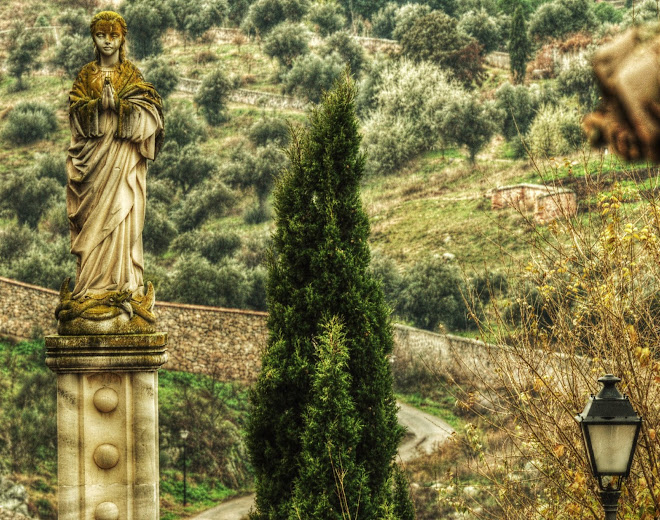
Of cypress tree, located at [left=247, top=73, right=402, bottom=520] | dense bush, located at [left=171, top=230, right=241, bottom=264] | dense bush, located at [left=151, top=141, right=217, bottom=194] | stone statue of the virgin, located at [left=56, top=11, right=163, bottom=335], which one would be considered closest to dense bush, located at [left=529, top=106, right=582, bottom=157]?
dense bush, located at [left=171, top=230, right=241, bottom=264]

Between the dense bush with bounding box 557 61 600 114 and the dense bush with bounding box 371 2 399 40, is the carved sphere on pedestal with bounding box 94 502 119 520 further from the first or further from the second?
the dense bush with bounding box 371 2 399 40

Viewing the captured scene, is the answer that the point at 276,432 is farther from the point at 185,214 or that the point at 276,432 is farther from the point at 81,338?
the point at 185,214

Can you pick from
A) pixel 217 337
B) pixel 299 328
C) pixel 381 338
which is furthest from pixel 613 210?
pixel 217 337

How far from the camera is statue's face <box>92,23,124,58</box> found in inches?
211

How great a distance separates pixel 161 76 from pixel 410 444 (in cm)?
3390

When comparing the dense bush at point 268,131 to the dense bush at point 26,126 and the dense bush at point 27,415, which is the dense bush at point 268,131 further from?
the dense bush at point 27,415

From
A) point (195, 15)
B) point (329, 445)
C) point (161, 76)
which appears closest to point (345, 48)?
point (195, 15)

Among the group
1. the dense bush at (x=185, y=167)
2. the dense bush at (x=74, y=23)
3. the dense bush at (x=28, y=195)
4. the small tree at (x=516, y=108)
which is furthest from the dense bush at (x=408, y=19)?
the dense bush at (x=28, y=195)

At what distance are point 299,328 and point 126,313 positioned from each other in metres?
3.13

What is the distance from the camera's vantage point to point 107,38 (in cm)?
539

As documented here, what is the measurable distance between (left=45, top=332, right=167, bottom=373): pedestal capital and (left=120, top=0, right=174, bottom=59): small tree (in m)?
55.1

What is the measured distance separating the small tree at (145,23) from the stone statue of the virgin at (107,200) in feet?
179

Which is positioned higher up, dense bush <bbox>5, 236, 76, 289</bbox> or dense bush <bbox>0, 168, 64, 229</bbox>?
dense bush <bbox>0, 168, 64, 229</bbox>

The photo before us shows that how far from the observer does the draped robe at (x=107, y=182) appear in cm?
525
